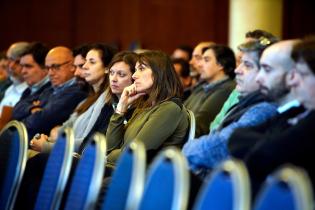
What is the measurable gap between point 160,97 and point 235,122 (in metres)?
0.97

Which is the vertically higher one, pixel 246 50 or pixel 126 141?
pixel 246 50

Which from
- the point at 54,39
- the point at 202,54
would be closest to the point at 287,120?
the point at 202,54

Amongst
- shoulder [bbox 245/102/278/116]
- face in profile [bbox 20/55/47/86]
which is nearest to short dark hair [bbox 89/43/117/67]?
face in profile [bbox 20/55/47/86]

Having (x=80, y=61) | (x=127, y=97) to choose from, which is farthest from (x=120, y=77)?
(x=80, y=61)

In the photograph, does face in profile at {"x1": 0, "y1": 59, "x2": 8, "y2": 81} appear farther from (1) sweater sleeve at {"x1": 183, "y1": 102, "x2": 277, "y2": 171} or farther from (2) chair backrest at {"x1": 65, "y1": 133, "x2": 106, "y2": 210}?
(2) chair backrest at {"x1": 65, "y1": 133, "x2": 106, "y2": 210}

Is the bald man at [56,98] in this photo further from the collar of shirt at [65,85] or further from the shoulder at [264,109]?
the shoulder at [264,109]

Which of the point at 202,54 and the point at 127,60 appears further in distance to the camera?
the point at 202,54

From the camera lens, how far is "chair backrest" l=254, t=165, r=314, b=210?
2158 mm

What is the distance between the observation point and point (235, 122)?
3.49 metres

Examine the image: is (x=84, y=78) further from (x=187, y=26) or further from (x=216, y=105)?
(x=187, y=26)

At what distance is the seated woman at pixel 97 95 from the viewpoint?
4.83m

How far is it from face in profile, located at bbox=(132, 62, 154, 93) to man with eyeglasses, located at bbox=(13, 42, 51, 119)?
2.11 m

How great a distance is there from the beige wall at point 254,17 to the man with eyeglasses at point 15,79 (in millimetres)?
2608

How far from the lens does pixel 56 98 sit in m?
5.83
